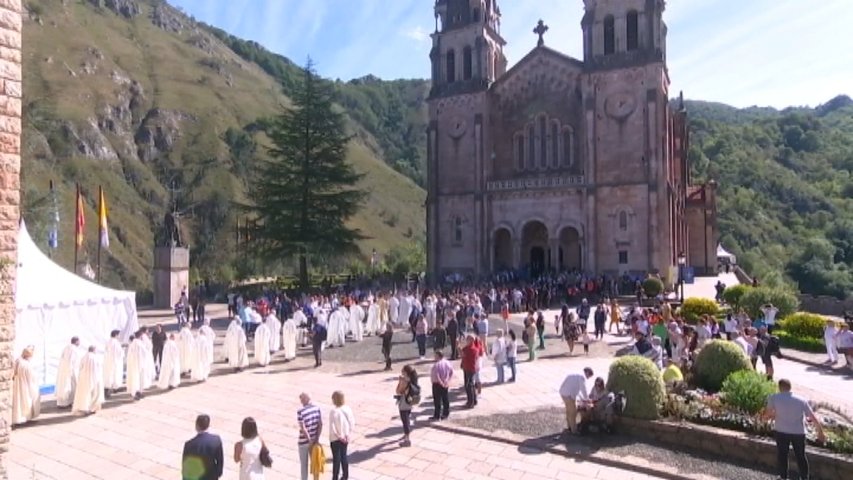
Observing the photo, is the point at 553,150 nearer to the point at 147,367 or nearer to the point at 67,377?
the point at 147,367

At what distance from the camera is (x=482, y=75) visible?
4034cm

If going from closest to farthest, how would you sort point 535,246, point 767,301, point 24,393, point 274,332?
point 24,393, point 274,332, point 767,301, point 535,246

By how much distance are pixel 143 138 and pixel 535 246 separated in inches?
3262

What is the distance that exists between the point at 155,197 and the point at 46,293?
84172 millimetres

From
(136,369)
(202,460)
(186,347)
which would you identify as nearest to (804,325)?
(186,347)

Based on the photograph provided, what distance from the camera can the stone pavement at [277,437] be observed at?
8.87 metres

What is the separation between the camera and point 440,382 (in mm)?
11172

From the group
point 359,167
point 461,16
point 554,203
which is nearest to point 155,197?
point 359,167

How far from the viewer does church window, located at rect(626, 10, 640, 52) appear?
35531mm

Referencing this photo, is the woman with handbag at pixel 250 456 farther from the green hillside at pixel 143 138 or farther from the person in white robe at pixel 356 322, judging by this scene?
the green hillside at pixel 143 138

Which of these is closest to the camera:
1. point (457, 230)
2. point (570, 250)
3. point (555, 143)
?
point (570, 250)

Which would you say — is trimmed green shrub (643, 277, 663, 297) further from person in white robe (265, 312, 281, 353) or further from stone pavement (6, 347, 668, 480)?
person in white robe (265, 312, 281, 353)

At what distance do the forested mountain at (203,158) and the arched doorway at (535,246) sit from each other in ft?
103

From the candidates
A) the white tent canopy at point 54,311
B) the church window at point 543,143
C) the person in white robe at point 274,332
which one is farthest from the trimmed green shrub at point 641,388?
the church window at point 543,143
